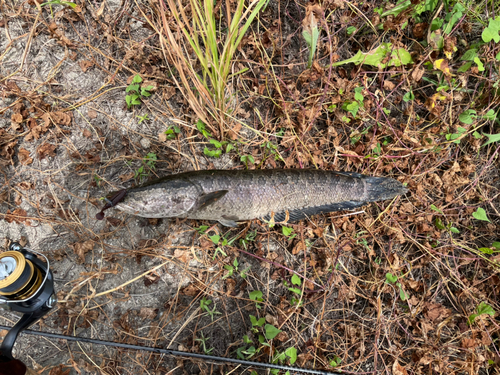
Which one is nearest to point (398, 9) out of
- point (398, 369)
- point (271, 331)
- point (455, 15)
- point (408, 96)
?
point (455, 15)

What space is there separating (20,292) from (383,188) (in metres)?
3.76

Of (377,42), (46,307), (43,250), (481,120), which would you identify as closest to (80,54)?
(43,250)

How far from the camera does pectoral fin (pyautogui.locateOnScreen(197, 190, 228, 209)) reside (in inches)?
115

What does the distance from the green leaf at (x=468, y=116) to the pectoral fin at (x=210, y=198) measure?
10.1 feet

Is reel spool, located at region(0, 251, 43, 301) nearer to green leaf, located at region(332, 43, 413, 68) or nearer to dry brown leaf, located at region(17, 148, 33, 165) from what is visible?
dry brown leaf, located at region(17, 148, 33, 165)

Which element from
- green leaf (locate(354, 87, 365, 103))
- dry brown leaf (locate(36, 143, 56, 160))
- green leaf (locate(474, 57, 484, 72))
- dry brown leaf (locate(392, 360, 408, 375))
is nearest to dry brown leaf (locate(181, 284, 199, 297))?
dry brown leaf (locate(36, 143, 56, 160))

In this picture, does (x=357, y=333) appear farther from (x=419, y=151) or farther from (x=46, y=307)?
(x=46, y=307)

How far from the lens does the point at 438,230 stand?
351cm

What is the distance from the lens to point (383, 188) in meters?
3.38

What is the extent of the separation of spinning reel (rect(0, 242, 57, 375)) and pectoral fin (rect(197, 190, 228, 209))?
1420 mm

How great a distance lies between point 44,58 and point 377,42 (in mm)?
4205

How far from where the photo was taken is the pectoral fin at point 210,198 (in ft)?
9.61

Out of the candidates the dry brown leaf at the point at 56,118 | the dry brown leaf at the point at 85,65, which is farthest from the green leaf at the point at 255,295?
the dry brown leaf at the point at 85,65

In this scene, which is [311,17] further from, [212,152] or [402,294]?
[402,294]
